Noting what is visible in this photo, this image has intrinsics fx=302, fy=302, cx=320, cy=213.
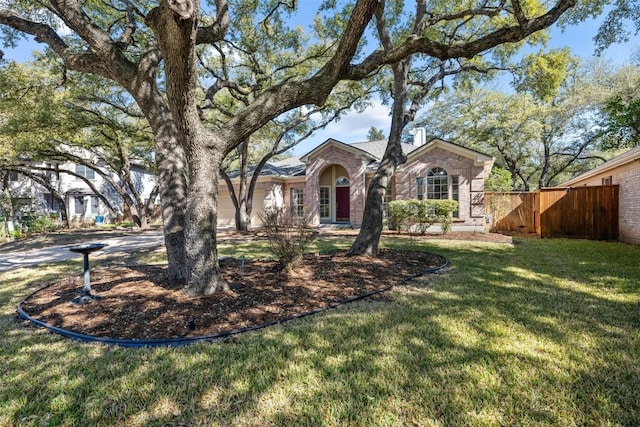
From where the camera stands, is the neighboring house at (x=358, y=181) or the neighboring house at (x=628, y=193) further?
the neighboring house at (x=358, y=181)

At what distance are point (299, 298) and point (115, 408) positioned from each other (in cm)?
249

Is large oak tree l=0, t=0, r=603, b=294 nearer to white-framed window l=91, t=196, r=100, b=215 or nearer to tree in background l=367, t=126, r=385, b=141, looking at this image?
white-framed window l=91, t=196, r=100, b=215

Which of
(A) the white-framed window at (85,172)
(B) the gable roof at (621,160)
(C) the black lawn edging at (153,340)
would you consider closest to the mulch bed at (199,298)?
(C) the black lawn edging at (153,340)

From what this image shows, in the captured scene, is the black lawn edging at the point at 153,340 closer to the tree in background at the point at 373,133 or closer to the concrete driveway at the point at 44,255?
the concrete driveway at the point at 44,255

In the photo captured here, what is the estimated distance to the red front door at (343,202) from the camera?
734 inches

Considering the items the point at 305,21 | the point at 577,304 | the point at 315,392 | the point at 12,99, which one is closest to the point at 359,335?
the point at 315,392

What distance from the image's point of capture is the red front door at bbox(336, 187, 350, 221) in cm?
1866

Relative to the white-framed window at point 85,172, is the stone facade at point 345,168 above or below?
below

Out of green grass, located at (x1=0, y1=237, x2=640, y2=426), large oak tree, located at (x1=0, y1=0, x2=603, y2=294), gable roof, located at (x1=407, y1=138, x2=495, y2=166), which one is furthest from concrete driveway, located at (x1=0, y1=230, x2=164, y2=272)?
gable roof, located at (x1=407, y1=138, x2=495, y2=166)

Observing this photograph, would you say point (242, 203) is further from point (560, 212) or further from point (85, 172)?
point (85, 172)

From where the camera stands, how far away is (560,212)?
38.2 ft

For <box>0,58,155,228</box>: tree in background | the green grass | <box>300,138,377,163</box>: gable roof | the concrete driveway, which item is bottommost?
the green grass

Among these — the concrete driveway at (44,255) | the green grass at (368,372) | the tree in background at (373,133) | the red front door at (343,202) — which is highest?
the tree in background at (373,133)

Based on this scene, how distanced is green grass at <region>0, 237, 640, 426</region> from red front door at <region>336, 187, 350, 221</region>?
1453cm
